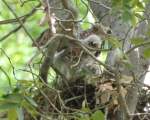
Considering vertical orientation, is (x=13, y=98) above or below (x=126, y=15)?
below

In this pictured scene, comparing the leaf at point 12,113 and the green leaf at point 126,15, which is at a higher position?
the green leaf at point 126,15

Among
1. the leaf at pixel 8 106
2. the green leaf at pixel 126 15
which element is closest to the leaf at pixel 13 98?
the leaf at pixel 8 106

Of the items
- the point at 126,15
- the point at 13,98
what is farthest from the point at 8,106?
the point at 126,15

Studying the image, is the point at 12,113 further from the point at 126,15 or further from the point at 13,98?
the point at 126,15

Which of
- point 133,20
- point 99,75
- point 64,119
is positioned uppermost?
point 133,20

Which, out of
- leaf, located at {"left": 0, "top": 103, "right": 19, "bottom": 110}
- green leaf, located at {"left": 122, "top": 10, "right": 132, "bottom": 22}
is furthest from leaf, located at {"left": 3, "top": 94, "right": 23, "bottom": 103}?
green leaf, located at {"left": 122, "top": 10, "right": 132, "bottom": 22}

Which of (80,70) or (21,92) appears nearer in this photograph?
(21,92)

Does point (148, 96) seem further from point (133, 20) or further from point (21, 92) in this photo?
point (21, 92)

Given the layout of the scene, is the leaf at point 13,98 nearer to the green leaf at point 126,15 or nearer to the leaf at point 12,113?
the leaf at point 12,113

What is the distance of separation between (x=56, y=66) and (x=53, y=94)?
103mm

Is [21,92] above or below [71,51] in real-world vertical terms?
below

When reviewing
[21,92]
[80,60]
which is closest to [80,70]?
[80,60]

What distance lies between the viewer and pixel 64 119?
56.3 inches

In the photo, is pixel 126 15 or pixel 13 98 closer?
pixel 13 98
